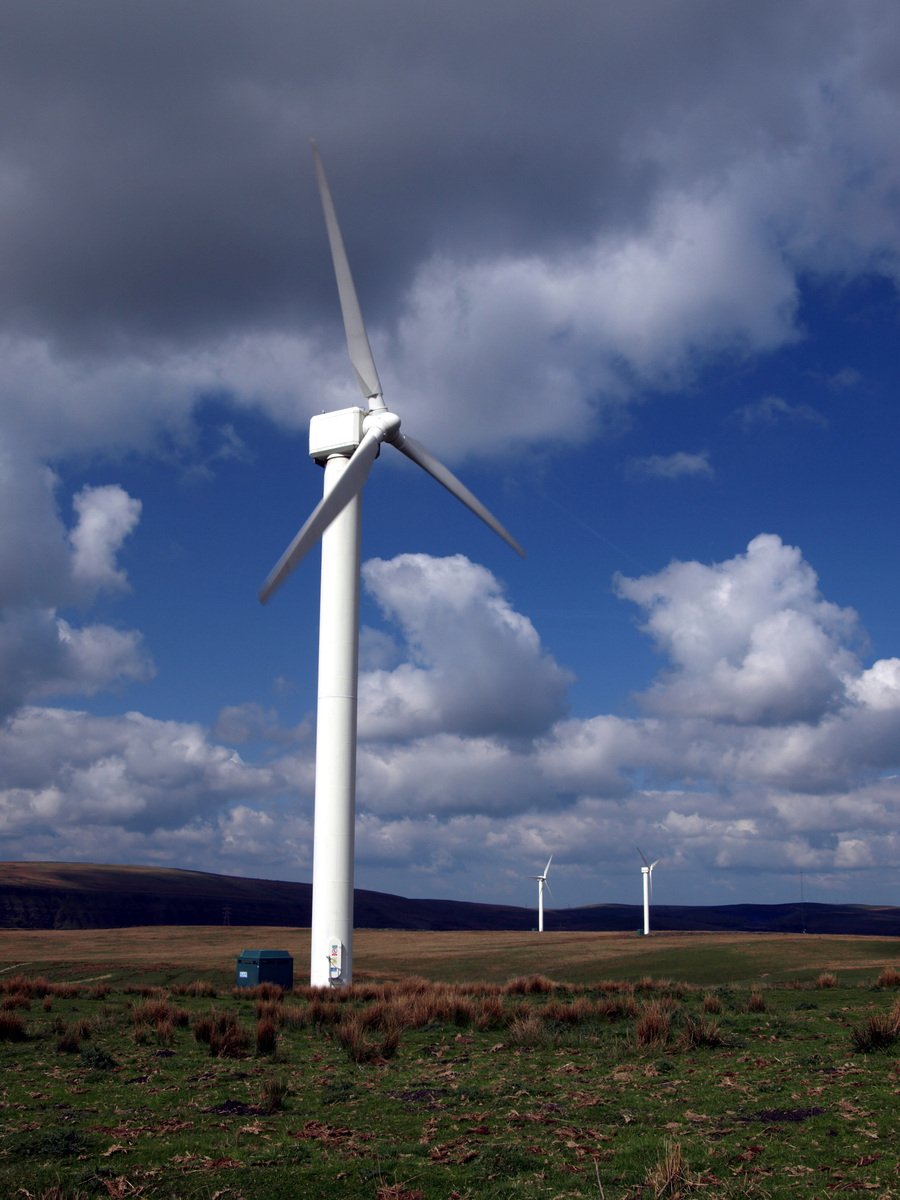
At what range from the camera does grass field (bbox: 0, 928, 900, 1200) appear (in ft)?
37.2

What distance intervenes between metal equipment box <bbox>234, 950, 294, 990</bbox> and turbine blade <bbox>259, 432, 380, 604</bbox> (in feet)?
45.4

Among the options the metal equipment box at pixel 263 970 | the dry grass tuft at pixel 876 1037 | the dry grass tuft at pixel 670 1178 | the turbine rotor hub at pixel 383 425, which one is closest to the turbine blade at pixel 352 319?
the turbine rotor hub at pixel 383 425

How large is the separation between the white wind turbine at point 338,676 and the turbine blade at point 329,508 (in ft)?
0.15

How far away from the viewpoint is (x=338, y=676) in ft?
127

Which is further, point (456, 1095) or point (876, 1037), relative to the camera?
point (876, 1037)

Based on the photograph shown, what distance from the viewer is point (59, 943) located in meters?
79.2

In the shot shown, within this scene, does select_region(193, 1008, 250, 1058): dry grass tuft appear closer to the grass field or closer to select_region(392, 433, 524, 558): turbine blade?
the grass field

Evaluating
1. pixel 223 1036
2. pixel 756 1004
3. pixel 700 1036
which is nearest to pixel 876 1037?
pixel 700 1036

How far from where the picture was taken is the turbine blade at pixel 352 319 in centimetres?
4269

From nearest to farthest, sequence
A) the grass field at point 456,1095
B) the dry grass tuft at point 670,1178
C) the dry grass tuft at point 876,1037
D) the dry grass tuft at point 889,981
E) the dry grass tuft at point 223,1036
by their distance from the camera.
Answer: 1. the dry grass tuft at point 670,1178
2. the grass field at point 456,1095
3. the dry grass tuft at point 876,1037
4. the dry grass tuft at point 223,1036
5. the dry grass tuft at point 889,981

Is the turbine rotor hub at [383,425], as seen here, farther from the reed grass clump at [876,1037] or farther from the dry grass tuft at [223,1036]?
the reed grass clump at [876,1037]

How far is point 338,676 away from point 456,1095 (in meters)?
23.7

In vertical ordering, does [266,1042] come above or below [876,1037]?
below

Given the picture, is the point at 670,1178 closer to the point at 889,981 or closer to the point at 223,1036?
the point at 223,1036
